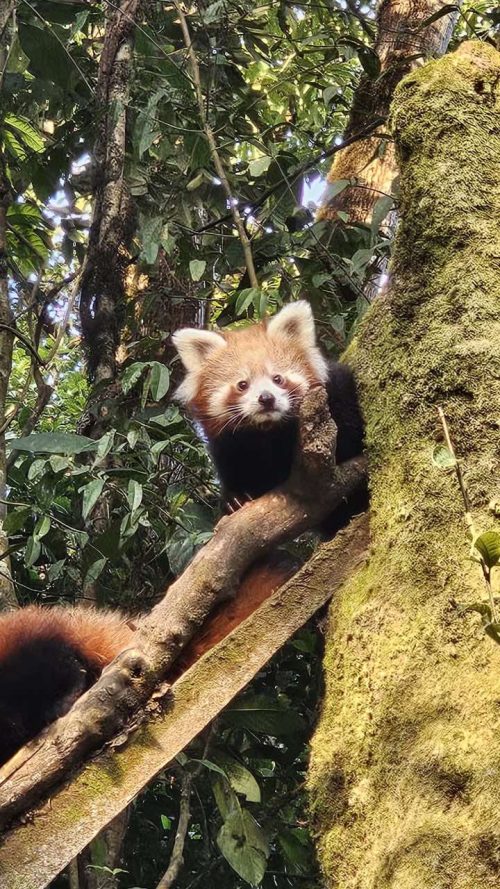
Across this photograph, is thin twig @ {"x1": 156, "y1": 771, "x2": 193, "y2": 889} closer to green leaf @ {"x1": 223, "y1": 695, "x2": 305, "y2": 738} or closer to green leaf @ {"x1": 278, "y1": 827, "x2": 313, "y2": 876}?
green leaf @ {"x1": 223, "y1": 695, "x2": 305, "y2": 738}

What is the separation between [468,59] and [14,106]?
3.30m

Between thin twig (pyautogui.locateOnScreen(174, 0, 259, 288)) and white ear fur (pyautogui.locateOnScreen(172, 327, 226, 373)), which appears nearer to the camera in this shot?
thin twig (pyautogui.locateOnScreen(174, 0, 259, 288))

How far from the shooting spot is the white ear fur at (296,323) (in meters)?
4.14

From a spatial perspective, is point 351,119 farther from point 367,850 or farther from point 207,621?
point 367,850

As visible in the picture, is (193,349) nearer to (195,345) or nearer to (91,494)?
(195,345)

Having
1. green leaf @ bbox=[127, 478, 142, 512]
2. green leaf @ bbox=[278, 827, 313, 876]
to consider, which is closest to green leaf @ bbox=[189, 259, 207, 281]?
green leaf @ bbox=[127, 478, 142, 512]

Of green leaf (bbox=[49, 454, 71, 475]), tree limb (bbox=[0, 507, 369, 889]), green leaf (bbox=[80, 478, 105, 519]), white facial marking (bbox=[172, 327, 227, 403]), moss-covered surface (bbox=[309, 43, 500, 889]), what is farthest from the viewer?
white facial marking (bbox=[172, 327, 227, 403])

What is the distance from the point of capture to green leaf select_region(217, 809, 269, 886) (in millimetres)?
3012

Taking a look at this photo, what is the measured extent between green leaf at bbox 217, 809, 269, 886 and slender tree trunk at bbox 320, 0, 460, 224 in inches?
117

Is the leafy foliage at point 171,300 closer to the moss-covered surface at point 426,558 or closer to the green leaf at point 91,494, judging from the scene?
the green leaf at point 91,494

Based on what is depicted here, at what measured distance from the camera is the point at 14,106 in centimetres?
515

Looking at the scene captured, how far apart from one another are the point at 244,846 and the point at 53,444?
164 centimetres

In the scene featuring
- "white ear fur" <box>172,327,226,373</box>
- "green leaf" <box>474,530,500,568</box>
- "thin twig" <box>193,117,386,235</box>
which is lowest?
"green leaf" <box>474,530,500,568</box>

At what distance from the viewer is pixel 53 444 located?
3529mm
